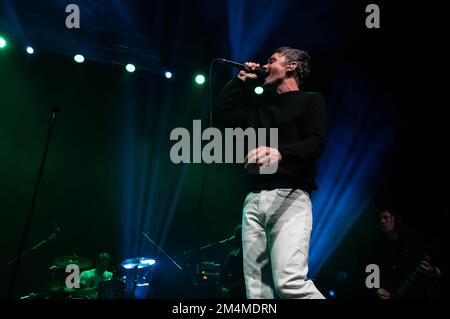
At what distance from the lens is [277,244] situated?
1.75 metres

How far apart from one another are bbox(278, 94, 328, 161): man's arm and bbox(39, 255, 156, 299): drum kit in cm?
464

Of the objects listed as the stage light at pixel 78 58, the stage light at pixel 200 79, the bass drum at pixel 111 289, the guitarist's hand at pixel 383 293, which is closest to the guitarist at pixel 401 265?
the guitarist's hand at pixel 383 293

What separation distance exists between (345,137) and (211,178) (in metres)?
3.06

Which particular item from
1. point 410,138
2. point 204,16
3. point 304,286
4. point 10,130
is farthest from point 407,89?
point 10,130

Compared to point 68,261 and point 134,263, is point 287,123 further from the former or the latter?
point 68,261

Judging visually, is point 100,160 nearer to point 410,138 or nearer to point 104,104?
point 104,104

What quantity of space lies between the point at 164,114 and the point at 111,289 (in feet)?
12.0

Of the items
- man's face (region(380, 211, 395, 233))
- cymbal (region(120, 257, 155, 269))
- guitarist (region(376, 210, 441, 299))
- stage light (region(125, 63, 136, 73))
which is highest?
stage light (region(125, 63, 136, 73))

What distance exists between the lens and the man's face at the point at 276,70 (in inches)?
93.0

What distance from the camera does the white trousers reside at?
1.66 m

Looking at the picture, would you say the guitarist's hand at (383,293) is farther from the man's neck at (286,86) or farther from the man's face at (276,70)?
the man's face at (276,70)

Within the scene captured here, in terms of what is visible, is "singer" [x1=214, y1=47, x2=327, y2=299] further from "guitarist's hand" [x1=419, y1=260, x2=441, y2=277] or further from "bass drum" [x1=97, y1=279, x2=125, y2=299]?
"bass drum" [x1=97, y1=279, x2=125, y2=299]

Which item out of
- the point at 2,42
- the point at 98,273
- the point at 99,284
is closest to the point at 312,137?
the point at 99,284

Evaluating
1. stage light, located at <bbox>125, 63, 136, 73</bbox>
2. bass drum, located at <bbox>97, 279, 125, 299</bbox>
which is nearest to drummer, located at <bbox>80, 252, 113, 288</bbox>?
bass drum, located at <bbox>97, 279, 125, 299</bbox>
